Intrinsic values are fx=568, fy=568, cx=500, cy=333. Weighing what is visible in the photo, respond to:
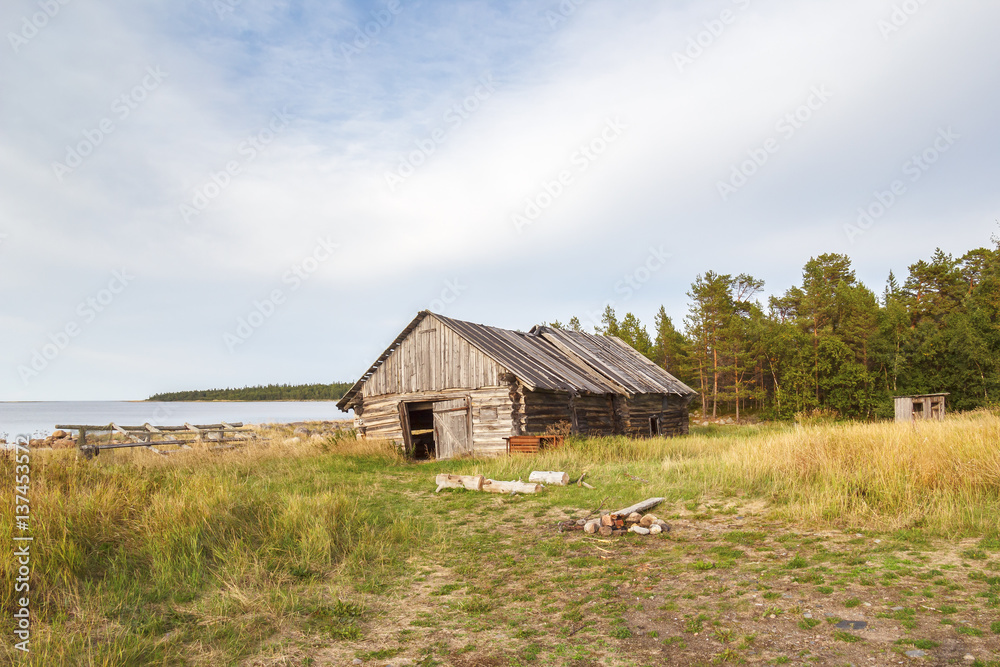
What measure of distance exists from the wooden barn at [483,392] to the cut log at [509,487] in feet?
21.6

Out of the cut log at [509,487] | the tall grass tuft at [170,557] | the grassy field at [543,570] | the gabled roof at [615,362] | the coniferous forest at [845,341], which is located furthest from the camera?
the coniferous forest at [845,341]

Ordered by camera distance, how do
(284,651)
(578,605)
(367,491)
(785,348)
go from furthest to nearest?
(785,348)
(367,491)
(578,605)
(284,651)

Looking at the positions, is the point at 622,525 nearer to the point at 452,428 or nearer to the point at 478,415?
the point at 478,415

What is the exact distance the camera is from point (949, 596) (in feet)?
17.5

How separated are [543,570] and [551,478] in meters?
5.61

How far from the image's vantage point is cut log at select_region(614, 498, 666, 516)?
30.2 feet

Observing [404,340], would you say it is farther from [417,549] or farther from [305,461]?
[417,549]

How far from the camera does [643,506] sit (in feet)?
31.6

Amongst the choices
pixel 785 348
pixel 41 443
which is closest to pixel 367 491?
pixel 41 443

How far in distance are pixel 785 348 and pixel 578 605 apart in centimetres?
4397

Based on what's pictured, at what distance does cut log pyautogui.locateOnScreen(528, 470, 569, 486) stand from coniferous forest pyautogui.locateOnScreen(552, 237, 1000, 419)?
31971mm

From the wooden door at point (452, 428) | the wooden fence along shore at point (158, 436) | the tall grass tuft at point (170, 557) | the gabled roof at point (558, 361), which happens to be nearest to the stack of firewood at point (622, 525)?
the tall grass tuft at point (170, 557)

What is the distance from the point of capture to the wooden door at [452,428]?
68.5 feet

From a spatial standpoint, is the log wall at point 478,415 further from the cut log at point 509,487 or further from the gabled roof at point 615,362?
the cut log at point 509,487
